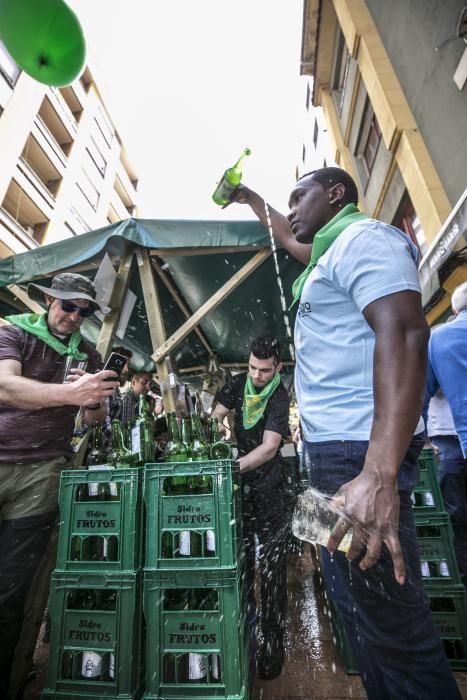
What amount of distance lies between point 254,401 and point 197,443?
2.03 feet

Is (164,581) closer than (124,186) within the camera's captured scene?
Yes

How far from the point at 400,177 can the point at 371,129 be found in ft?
8.60


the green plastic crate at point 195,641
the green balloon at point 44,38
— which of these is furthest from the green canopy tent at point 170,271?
the green balloon at point 44,38

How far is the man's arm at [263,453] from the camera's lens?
8.61 feet

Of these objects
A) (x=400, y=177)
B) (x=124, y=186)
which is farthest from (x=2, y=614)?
(x=124, y=186)

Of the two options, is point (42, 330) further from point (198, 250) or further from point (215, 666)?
point (215, 666)

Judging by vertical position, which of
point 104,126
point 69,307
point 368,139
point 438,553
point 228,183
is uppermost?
point 104,126

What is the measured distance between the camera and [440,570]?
7.47ft

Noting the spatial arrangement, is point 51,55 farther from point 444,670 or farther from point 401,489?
point 444,670

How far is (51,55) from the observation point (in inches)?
140

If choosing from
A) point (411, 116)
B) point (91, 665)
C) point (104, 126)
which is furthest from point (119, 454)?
point (104, 126)

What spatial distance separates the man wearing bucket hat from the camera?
6.61ft

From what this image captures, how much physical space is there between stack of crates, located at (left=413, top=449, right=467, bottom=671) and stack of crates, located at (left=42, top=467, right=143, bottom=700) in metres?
1.84

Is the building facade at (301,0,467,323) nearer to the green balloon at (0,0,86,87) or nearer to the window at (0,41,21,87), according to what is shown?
the green balloon at (0,0,86,87)
